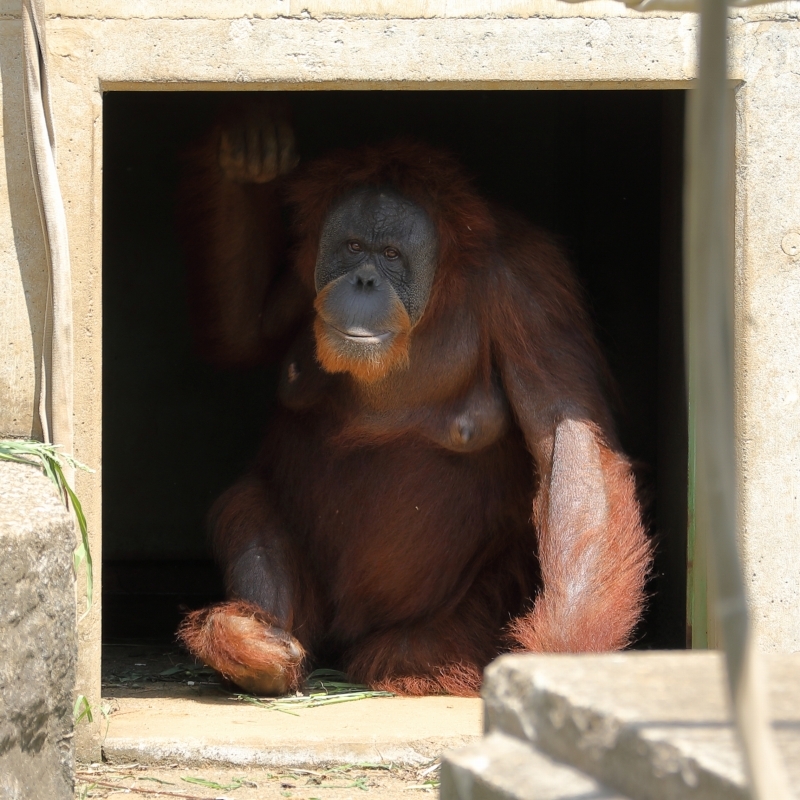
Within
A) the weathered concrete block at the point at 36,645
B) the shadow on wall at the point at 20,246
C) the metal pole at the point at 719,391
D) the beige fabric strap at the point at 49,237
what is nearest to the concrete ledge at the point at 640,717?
the metal pole at the point at 719,391

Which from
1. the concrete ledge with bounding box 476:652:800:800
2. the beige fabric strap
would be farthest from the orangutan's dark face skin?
the concrete ledge with bounding box 476:652:800:800

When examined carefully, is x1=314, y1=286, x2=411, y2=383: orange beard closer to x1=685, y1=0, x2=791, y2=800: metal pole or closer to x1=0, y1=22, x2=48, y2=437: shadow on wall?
x1=0, y1=22, x2=48, y2=437: shadow on wall

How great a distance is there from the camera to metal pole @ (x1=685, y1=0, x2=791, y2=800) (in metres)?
1.08

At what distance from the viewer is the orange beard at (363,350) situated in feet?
14.6

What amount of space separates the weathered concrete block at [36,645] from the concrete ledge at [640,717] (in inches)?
51.5

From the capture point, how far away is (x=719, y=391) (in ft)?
3.61

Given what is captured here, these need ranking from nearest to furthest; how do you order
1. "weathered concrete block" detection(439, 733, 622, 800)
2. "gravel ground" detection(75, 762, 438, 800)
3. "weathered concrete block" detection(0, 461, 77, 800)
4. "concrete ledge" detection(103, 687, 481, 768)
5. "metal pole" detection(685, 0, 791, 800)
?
"metal pole" detection(685, 0, 791, 800), "weathered concrete block" detection(439, 733, 622, 800), "weathered concrete block" detection(0, 461, 77, 800), "gravel ground" detection(75, 762, 438, 800), "concrete ledge" detection(103, 687, 481, 768)

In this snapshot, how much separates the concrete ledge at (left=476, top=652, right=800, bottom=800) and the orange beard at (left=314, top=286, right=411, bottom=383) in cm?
241

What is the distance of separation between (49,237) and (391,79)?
1.10 metres

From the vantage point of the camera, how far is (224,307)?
5215 millimetres

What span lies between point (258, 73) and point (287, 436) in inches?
74.2

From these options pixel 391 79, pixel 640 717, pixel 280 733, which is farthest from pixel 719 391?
pixel 280 733

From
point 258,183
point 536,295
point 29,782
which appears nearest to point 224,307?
point 258,183

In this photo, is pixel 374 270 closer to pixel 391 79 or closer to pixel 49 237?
pixel 391 79
